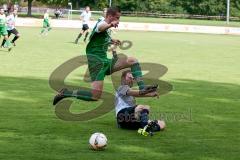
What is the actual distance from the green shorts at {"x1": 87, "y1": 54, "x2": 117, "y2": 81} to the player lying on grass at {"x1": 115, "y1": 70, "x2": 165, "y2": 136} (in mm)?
1524

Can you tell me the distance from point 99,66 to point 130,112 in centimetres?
199

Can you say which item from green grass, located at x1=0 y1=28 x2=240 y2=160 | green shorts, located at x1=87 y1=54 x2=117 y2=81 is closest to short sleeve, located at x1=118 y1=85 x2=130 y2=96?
green grass, located at x1=0 y1=28 x2=240 y2=160

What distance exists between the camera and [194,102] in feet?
43.0

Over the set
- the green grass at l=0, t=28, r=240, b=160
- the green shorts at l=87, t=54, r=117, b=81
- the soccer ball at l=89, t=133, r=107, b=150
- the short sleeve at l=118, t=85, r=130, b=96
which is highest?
the green shorts at l=87, t=54, r=117, b=81

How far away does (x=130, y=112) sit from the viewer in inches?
376

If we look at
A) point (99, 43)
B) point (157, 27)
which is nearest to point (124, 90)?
point (99, 43)

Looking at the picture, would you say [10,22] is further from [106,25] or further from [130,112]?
[130,112]

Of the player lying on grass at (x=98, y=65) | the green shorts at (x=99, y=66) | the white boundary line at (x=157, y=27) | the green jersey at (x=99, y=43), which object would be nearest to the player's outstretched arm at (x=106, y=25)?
the player lying on grass at (x=98, y=65)

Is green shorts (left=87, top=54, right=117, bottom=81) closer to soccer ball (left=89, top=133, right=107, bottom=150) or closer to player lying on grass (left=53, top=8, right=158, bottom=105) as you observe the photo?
player lying on grass (left=53, top=8, right=158, bottom=105)

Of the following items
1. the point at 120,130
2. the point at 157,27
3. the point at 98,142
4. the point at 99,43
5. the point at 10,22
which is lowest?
the point at 120,130

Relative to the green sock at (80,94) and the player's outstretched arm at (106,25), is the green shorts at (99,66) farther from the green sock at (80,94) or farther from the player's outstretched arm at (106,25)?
the player's outstretched arm at (106,25)

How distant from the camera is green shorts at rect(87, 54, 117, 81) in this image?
11.3 metres

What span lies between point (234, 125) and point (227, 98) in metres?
3.56

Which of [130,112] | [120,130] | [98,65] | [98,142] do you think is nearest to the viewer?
[98,142]
